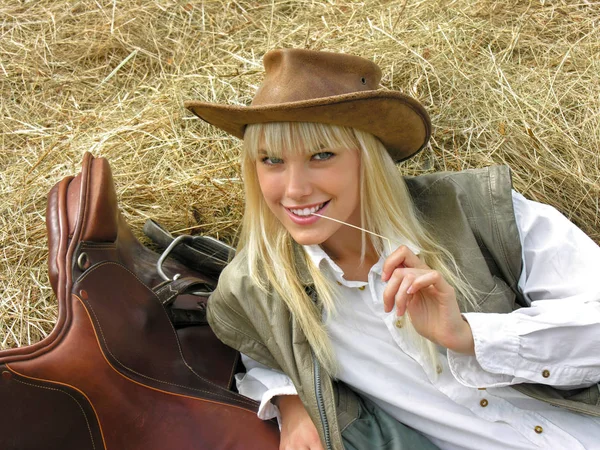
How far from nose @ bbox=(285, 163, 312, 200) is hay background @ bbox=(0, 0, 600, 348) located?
1.04 meters

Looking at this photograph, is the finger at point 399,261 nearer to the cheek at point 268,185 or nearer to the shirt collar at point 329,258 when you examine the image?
the shirt collar at point 329,258

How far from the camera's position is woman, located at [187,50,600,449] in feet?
5.90

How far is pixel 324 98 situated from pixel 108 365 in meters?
1.08

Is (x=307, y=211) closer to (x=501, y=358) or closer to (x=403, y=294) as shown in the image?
(x=403, y=294)

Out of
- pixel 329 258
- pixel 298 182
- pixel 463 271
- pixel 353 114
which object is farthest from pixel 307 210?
pixel 463 271

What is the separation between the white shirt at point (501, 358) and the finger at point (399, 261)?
25 centimetres

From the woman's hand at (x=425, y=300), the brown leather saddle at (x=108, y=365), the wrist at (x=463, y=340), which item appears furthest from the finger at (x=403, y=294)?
the brown leather saddle at (x=108, y=365)

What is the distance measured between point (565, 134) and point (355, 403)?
1.61 metres

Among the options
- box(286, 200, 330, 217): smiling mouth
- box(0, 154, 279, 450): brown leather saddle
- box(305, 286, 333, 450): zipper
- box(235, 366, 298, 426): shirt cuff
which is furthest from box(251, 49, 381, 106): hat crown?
box(235, 366, 298, 426): shirt cuff

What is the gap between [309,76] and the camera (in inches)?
70.1

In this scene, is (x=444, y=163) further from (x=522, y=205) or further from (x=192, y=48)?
(x=192, y=48)

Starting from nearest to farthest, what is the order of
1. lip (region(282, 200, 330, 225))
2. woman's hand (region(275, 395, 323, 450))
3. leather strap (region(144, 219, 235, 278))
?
1. lip (region(282, 200, 330, 225))
2. woman's hand (region(275, 395, 323, 450))
3. leather strap (region(144, 219, 235, 278))

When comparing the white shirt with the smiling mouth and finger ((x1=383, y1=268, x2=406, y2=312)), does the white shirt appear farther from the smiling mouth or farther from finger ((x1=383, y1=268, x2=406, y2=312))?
finger ((x1=383, y1=268, x2=406, y2=312))

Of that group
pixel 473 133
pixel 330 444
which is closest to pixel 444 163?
pixel 473 133
